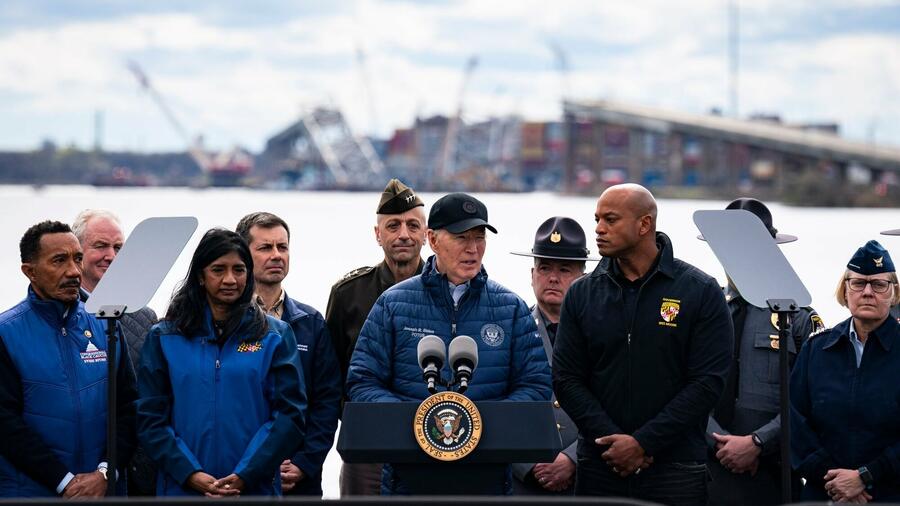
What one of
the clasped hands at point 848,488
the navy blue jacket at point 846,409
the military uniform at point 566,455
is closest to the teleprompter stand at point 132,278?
the military uniform at point 566,455

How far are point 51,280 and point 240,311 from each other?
75cm

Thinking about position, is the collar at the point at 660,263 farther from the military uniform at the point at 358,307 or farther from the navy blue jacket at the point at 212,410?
the navy blue jacket at the point at 212,410

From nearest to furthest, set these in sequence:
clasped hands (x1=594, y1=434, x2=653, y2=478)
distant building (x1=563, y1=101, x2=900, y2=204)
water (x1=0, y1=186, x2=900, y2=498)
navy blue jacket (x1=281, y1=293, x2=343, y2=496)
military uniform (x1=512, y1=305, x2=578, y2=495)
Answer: clasped hands (x1=594, y1=434, x2=653, y2=478)
navy blue jacket (x1=281, y1=293, x2=343, y2=496)
military uniform (x1=512, y1=305, x2=578, y2=495)
water (x1=0, y1=186, x2=900, y2=498)
distant building (x1=563, y1=101, x2=900, y2=204)

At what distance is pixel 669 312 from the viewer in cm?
442

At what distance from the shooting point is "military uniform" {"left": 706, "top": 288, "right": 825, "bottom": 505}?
501 cm

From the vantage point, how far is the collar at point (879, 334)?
4.67 metres

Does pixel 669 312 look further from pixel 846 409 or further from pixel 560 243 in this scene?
pixel 560 243

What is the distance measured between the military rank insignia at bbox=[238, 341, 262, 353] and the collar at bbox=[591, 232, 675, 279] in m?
1.31

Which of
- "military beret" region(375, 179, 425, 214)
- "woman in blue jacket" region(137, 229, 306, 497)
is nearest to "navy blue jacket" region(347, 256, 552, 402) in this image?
"woman in blue jacket" region(137, 229, 306, 497)

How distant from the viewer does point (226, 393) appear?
4195mm

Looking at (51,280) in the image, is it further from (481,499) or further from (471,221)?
(481,499)

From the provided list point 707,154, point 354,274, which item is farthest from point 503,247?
point 707,154

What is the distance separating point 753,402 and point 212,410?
2319 millimetres

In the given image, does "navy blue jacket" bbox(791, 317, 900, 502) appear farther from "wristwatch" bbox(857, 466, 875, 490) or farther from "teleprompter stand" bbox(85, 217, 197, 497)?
"teleprompter stand" bbox(85, 217, 197, 497)
